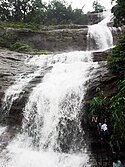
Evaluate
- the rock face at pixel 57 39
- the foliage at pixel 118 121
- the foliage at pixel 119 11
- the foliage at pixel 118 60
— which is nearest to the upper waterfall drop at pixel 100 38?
the rock face at pixel 57 39

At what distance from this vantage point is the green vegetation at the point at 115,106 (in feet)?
35.8

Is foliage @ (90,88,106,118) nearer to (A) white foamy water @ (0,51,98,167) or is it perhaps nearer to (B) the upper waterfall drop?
(A) white foamy water @ (0,51,98,167)

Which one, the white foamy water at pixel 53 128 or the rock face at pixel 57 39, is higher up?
the rock face at pixel 57 39

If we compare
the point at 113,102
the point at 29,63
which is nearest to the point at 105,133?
the point at 113,102

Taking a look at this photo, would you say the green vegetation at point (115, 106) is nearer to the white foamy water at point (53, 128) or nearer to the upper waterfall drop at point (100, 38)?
the white foamy water at point (53, 128)

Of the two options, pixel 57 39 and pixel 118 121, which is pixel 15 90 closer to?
pixel 118 121

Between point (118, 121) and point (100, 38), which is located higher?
point (100, 38)

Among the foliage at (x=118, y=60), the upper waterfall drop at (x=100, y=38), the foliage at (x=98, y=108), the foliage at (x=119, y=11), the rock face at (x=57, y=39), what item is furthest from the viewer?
the rock face at (x=57, y=39)

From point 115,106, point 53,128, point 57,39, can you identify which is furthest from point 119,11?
point 57,39

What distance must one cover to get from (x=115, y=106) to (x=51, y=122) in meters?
3.56

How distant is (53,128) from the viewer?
13.3 meters

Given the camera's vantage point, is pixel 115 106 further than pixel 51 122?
No

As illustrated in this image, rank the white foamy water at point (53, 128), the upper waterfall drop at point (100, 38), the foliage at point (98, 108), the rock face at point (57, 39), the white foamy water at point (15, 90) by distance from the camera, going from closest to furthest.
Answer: the foliage at point (98, 108), the white foamy water at point (53, 128), the white foamy water at point (15, 90), the upper waterfall drop at point (100, 38), the rock face at point (57, 39)

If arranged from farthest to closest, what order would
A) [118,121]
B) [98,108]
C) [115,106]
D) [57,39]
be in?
[57,39] → [98,108] → [115,106] → [118,121]
